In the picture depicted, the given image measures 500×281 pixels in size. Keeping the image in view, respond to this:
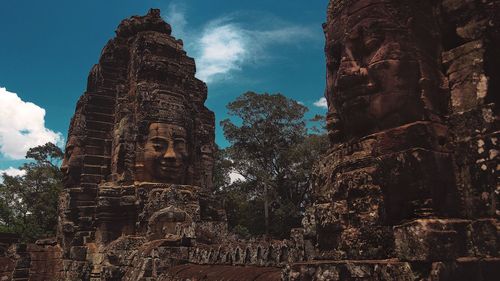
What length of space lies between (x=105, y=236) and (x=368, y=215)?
1029 cm

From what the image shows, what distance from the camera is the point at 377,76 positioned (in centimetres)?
422

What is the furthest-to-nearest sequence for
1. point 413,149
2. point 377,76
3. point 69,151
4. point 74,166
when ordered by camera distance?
1. point 69,151
2. point 74,166
3. point 377,76
4. point 413,149

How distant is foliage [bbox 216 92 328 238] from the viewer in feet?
107

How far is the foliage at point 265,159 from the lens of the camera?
107 feet

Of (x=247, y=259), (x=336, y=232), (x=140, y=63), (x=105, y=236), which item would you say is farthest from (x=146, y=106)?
(x=336, y=232)

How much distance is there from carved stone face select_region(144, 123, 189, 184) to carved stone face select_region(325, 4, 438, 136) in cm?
883

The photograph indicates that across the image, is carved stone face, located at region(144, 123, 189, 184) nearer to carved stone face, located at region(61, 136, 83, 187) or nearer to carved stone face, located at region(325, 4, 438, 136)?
carved stone face, located at region(61, 136, 83, 187)

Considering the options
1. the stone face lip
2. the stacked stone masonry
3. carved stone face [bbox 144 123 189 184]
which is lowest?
the stacked stone masonry

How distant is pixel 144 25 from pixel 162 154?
517 cm

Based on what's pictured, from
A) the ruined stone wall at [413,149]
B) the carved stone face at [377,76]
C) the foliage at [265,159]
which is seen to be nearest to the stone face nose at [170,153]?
the ruined stone wall at [413,149]

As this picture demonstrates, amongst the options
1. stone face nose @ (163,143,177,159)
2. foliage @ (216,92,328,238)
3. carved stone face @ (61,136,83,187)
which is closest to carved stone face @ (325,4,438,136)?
stone face nose @ (163,143,177,159)

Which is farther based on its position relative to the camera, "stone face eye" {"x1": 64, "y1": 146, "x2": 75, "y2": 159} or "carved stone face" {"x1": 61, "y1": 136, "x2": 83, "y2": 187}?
"stone face eye" {"x1": 64, "y1": 146, "x2": 75, "y2": 159}

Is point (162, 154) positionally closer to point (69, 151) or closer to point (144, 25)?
point (69, 151)

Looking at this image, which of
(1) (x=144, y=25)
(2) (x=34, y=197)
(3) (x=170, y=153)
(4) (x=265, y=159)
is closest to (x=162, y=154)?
(3) (x=170, y=153)
